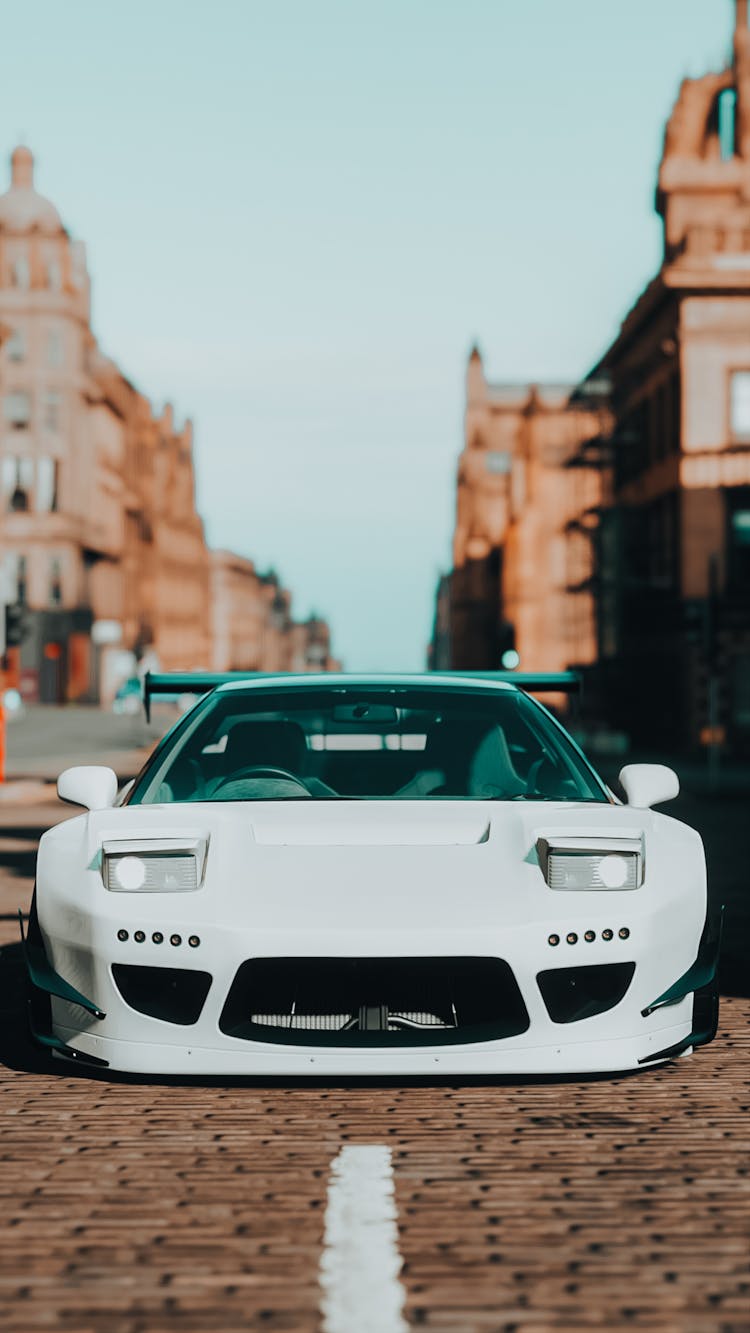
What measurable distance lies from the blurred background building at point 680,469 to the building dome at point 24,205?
103 ft

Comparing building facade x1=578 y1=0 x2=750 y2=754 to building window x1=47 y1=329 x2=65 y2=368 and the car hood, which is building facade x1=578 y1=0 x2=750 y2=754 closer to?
the car hood

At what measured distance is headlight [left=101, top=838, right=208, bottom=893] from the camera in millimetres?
5445

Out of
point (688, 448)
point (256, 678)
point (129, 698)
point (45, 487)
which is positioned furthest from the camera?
point (45, 487)

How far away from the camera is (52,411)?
89.7 meters

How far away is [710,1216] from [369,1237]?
798 mm

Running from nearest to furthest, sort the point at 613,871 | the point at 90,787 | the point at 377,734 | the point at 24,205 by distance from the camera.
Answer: the point at 613,871 < the point at 90,787 < the point at 377,734 < the point at 24,205

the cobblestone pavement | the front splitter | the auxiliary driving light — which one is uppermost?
the auxiliary driving light

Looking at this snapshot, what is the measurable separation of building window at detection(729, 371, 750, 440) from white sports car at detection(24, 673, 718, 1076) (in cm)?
4024

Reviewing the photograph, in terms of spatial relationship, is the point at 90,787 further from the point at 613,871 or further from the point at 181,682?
the point at 613,871

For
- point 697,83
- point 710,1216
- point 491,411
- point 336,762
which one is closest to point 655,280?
point 697,83

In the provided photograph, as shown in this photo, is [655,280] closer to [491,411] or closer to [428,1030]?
[428,1030]

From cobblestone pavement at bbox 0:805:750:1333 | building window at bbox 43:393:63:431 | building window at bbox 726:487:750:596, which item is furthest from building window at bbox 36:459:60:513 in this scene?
cobblestone pavement at bbox 0:805:750:1333

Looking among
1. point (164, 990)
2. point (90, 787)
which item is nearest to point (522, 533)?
point (90, 787)

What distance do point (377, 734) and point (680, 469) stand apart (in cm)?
3905
